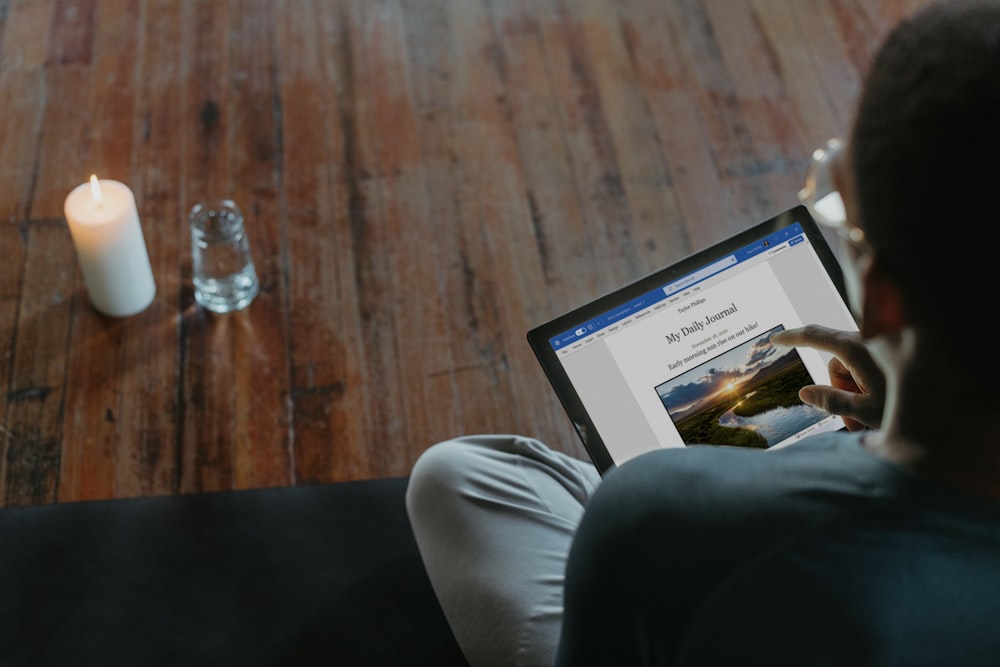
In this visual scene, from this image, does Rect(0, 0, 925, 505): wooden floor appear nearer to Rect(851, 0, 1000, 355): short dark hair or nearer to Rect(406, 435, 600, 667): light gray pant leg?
Rect(406, 435, 600, 667): light gray pant leg

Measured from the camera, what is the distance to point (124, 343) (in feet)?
5.41

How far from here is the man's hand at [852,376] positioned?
0.89 metres

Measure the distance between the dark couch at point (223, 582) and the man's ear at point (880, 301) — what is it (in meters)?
0.86

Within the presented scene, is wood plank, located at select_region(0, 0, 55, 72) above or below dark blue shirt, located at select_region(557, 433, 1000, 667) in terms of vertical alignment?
below

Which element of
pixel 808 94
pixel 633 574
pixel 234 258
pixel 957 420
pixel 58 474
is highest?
pixel 957 420

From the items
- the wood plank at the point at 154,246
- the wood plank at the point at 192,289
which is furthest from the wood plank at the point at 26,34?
the wood plank at the point at 192,289

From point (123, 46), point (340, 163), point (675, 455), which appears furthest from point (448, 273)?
point (675, 455)

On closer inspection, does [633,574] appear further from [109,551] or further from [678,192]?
[678,192]

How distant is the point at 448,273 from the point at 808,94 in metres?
0.82

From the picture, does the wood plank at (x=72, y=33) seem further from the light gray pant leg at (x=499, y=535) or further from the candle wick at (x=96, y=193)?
the light gray pant leg at (x=499, y=535)

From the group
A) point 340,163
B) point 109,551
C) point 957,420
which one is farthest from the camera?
point 340,163

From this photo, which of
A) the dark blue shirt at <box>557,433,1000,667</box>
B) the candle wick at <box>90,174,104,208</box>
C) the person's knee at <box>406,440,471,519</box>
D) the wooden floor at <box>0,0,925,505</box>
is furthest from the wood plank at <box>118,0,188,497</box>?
the dark blue shirt at <box>557,433,1000,667</box>

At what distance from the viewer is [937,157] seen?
505mm

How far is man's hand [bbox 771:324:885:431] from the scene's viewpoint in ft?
2.93
